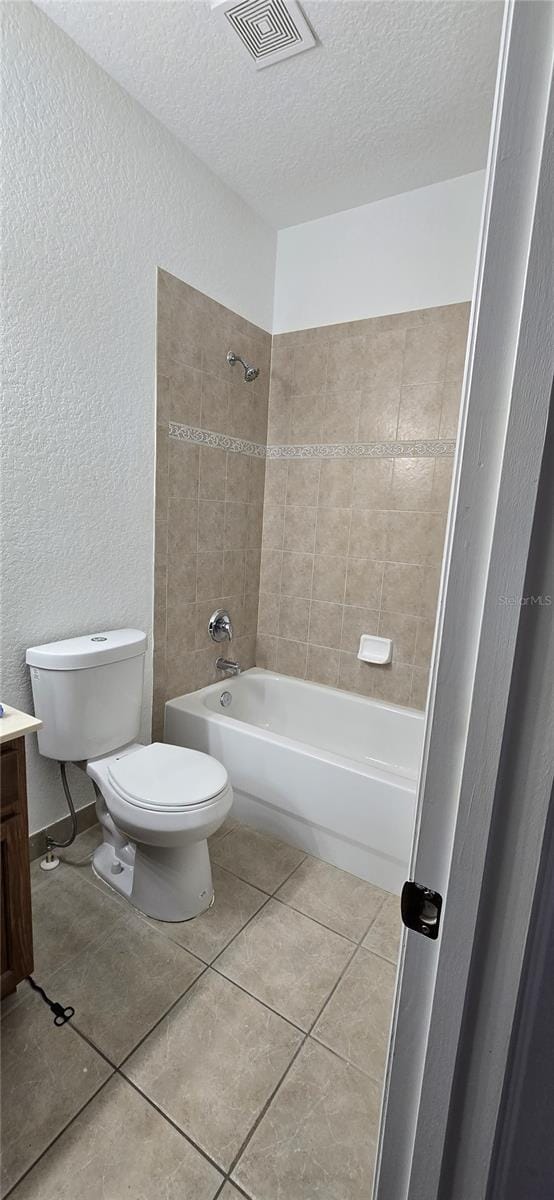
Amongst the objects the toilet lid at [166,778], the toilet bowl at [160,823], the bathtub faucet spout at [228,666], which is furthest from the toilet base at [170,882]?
the bathtub faucet spout at [228,666]

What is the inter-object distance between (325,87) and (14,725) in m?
2.13

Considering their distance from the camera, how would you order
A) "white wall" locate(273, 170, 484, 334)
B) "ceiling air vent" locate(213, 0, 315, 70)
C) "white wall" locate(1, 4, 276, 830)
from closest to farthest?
1. "ceiling air vent" locate(213, 0, 315, 70)
2. "white wall" locate(1, 4, 276, 830)
3. "white wall" locate(273, 170, 484, 334)

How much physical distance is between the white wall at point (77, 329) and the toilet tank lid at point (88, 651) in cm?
7

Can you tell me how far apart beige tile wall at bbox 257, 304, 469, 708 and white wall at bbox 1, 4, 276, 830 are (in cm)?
74

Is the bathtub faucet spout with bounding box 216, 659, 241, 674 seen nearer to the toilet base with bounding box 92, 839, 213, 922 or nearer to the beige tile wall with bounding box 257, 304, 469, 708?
the beige tile wall with bounding box 257, 304, 469, 708

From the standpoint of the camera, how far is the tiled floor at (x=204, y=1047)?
0.98m

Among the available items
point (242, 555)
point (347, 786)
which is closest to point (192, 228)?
point (242, 555)

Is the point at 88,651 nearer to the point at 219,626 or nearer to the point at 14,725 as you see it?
the point at 14,725

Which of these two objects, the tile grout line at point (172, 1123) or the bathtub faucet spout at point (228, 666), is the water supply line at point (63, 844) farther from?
the bathtub faucet spout at point (228, 666)

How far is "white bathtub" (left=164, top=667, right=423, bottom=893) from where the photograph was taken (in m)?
1.73

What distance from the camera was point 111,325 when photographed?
1.75 metres

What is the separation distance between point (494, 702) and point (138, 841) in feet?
4.67

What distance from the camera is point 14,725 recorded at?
119 centimetres

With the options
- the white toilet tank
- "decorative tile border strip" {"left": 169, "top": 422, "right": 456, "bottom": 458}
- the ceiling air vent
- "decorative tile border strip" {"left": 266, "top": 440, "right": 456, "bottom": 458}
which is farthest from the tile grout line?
the ceiling air vent
